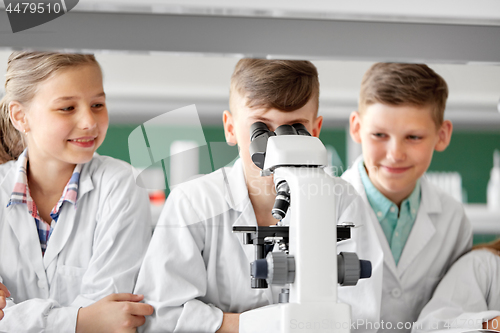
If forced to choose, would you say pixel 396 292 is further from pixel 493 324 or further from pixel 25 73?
pixel 25 73

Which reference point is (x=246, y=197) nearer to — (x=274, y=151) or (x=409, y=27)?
(x=274, y=151)

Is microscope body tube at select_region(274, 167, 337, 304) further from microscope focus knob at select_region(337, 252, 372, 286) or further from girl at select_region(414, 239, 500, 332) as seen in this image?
girl at select_region(414, 239, 500, 332)

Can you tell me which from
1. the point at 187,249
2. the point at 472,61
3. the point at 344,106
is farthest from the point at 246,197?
the point at 472,61

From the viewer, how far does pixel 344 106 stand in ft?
2.81

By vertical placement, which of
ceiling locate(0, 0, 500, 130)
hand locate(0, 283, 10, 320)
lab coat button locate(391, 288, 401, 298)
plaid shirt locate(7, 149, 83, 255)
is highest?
ceiling locate(0, 0, 500, 130)

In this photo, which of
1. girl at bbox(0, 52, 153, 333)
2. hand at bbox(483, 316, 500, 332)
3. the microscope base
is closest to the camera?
the microscope base

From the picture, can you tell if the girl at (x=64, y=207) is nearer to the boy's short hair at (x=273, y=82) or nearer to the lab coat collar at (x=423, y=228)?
the boy's short hair at (x=273, y=82)

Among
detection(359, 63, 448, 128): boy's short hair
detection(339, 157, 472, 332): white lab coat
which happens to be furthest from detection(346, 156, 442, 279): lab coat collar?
detection(359, 63, 448, 128): boy's short hair

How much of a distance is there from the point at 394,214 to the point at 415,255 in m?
0.10

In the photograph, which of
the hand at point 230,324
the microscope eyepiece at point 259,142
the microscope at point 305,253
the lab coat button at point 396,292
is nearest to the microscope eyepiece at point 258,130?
the microscope eyepiece at point 259,142

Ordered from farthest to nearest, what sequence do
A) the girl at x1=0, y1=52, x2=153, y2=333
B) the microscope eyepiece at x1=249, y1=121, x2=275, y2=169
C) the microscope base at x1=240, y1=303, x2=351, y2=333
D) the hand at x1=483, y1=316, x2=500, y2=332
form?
the hand at x1=483, y1=316, x2=500, y2=332
the girl at x1=0, y1=52, x2=153, y2=333
the microscope eyepiece at x1=249, y1=121, x2=275, y2=169
the microscope base at x1=240, y1=303, x2=351, y2=333

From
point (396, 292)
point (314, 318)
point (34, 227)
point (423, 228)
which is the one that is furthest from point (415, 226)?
point (34, 227)

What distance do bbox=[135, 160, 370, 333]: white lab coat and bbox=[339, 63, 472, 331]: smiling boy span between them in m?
0.07

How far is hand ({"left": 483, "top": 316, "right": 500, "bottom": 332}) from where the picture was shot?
86cm
